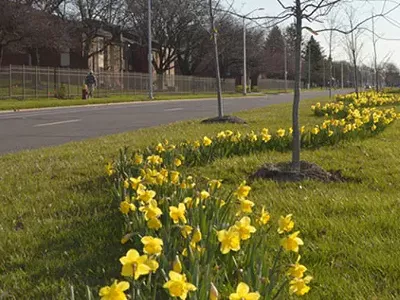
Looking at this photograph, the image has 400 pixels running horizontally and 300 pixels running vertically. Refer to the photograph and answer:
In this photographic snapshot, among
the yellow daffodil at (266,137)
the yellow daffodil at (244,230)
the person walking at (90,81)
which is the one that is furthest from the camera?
the person walking at (90,81)

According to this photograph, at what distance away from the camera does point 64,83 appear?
3666 cm

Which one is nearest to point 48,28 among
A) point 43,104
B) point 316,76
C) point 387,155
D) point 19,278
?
point 43,104

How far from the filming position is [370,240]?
3402 millimetres

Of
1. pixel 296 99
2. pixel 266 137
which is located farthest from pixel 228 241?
pixel 266 137

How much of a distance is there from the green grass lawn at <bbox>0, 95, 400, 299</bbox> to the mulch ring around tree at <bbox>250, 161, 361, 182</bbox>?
0.16 meters

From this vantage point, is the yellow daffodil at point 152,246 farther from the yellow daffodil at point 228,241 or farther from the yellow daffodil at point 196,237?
the yellow daffodil at point 196,237

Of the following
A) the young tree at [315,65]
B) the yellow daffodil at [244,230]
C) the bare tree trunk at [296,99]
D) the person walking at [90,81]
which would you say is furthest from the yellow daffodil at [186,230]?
the young tree at [315,65]

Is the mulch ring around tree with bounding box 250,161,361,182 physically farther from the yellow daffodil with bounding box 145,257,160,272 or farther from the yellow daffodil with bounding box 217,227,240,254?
the yellow daffodil with bounding box 145,257,160,272

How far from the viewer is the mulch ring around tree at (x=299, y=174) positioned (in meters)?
5.37

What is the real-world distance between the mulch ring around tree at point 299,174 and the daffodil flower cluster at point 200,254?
183 cm

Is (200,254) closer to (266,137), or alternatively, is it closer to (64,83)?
(266,137)

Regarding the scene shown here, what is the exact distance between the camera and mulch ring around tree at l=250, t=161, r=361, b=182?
5.37m

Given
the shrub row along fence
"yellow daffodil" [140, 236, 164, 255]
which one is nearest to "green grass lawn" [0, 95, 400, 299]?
"yellow daffodil" [140, 236, 164, 255]

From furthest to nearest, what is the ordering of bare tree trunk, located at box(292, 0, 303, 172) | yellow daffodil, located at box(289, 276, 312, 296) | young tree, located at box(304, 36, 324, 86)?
1. young tree, located at box(304, 36, 324, 86)
2. bare tree trunk, located at box(292, 0, 303, 172)
3. yellow daffodil, located at box(289, 276, 312, 296)
